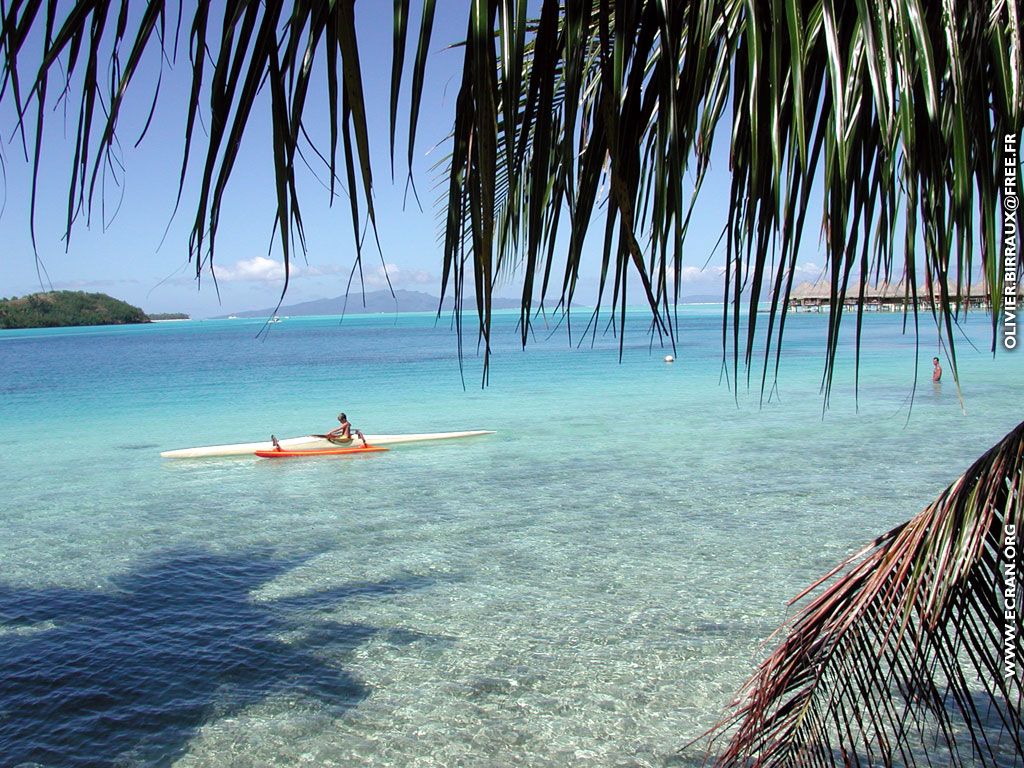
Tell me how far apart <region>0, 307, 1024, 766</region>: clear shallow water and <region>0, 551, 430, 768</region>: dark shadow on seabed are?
0.02m

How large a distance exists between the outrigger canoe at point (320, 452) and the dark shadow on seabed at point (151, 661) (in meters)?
6.29

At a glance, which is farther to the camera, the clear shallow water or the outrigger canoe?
the outrigger canoe

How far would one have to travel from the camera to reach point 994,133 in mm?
1396

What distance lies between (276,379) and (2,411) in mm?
11090

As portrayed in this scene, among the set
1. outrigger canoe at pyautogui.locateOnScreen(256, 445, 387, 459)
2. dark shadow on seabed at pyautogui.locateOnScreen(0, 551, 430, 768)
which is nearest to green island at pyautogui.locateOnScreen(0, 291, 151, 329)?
outrigger canoe at pyautogui.locateOnScreen(256, 445, 387, 459)

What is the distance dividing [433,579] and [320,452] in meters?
7.16

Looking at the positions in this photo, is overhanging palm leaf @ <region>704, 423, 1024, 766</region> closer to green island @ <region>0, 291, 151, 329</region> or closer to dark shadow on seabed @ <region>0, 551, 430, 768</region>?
dark shadow on seabed @ <region>0, 551, 430, 768</region>

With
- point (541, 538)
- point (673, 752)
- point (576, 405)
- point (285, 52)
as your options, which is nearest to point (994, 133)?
point (285, 52)

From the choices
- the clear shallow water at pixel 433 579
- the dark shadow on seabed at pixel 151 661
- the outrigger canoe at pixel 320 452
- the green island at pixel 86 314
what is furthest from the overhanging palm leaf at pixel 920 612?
the green island at pixel 86 314

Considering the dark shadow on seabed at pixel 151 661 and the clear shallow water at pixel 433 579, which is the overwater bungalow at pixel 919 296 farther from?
the dark shadow on seabed at pixel 151 661

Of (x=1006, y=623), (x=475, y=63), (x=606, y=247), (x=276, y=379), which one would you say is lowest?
(x=276, y=379)

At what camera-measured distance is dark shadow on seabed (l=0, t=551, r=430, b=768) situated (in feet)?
17.1

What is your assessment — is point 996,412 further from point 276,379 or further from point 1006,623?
point 276,379

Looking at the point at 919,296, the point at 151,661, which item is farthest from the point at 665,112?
the point at 151,661
